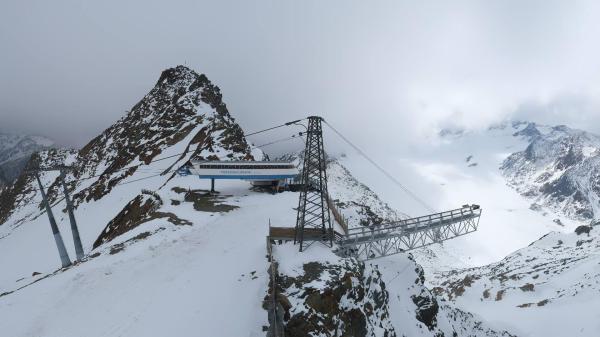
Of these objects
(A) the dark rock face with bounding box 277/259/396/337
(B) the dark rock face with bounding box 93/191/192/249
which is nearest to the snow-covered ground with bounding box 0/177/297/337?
(A) the dark rock face with bounding box 277/259/396/337

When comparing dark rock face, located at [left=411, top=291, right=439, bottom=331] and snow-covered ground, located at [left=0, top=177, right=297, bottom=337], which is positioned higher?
snow-covered ground, located at [left=0, top=177, right=297, bottom=337]

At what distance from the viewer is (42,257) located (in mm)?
54438

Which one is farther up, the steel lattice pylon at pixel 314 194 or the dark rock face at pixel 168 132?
the dark rock face at pixel 168 132

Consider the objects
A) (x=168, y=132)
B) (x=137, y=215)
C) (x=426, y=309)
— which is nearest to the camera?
(x=426, y=309)

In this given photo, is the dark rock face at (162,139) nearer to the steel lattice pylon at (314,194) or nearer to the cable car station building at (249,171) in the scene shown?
the cable car station building at (249,171)

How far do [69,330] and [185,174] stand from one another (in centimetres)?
3941

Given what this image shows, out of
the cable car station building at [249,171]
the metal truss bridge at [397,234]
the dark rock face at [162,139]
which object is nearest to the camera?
the metal truss bridge at [397,234]

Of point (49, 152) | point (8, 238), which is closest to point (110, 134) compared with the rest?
point (8, 238)

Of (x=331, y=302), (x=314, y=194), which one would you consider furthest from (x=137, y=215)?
(x=331, y=302)

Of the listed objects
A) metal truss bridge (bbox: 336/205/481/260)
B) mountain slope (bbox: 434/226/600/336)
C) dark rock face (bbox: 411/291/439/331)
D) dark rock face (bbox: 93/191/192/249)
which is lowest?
mountain slope (bbox: 434/226/600/336)

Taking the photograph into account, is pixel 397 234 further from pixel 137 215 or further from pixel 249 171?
pixel 137 215

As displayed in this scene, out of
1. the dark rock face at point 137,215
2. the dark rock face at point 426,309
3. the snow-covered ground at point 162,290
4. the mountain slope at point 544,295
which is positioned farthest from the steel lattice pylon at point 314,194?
the mountain slope at point 544,295

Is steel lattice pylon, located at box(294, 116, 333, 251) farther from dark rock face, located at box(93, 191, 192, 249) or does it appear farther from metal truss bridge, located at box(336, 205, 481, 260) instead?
dark rock face, located at box(93, 191, 192, 249)

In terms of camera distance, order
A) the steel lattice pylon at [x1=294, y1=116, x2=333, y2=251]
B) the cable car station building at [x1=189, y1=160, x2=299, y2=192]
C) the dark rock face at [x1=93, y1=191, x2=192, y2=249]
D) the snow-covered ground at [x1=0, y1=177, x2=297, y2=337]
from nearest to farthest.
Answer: the snow-covered ground at [x1=0, y1=177, x2=297, y2=337], the steel lattice pylon at [x1=294, y1=116, x2=333, y2=251], the dark rock face at [x1=93, y1=191, x2=192, y2=249], the cable car station building at [x1=189, y1=160, x2=299, y2=192]
